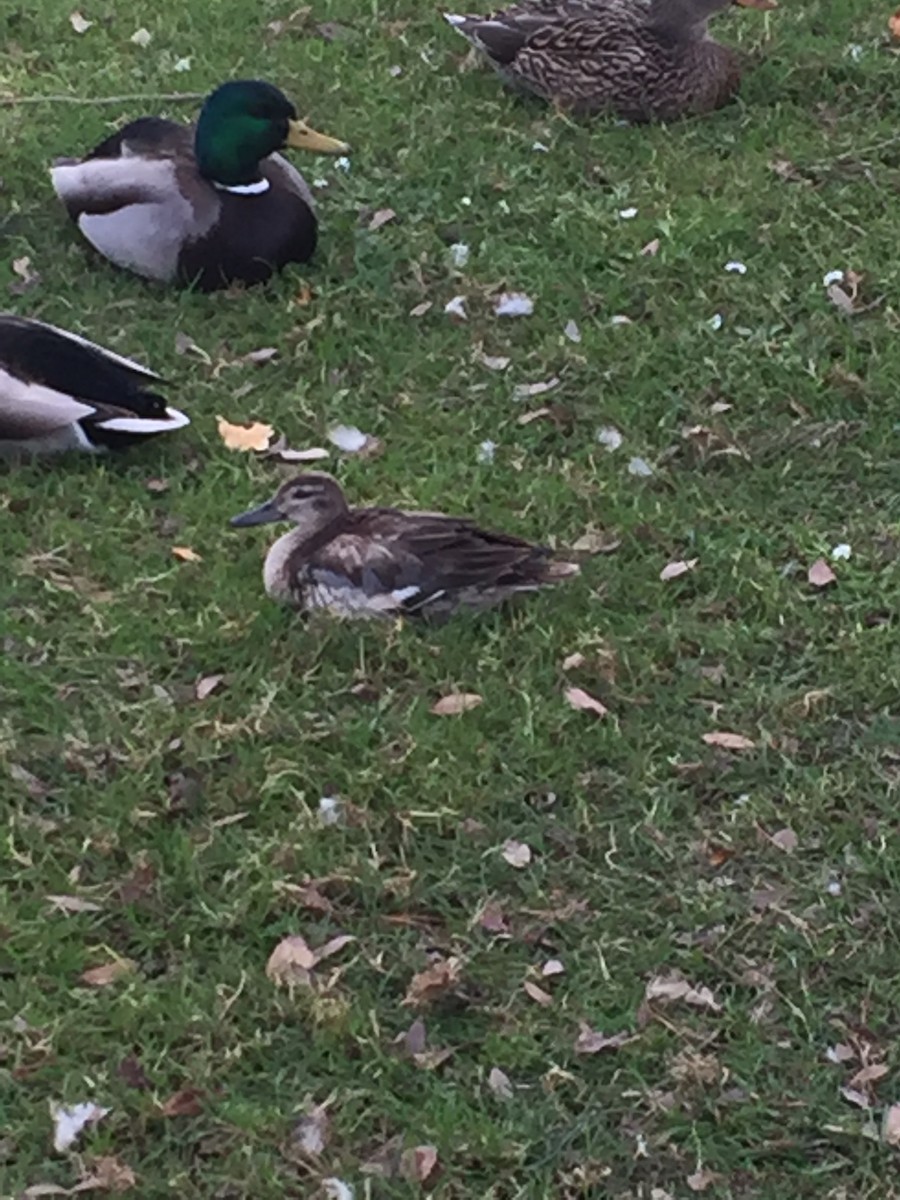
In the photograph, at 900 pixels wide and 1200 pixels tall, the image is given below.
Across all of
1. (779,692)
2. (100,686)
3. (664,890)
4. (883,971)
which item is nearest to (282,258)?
(100,686)

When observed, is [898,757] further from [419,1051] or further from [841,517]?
[419,1051]

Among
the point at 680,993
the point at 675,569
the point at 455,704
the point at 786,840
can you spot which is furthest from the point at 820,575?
the point at 680,993

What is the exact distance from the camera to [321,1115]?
130 inches

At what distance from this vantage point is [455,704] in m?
4.19

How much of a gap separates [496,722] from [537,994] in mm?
810

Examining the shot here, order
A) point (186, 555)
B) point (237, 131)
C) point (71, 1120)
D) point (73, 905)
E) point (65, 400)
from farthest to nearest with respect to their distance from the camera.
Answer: point (237, 131) → point (65, 400) → point (186, 555) → point (73, 905) → point (71, 1120)

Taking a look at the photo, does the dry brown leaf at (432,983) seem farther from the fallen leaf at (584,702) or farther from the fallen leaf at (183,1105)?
the fallen leaf at (584,702)

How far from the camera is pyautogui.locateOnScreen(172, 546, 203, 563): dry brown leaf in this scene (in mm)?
4730

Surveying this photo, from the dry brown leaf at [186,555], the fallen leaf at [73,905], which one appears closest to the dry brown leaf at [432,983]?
the fallen leaf at [73,905]

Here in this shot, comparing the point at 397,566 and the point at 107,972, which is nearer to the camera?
the point at 107,972

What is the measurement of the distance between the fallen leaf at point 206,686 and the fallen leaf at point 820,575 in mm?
1553

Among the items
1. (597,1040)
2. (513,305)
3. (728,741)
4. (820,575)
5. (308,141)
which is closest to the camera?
(597,1040)

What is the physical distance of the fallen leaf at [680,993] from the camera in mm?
3516

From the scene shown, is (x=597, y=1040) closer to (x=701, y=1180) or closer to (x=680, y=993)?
(x=680, y=993)
